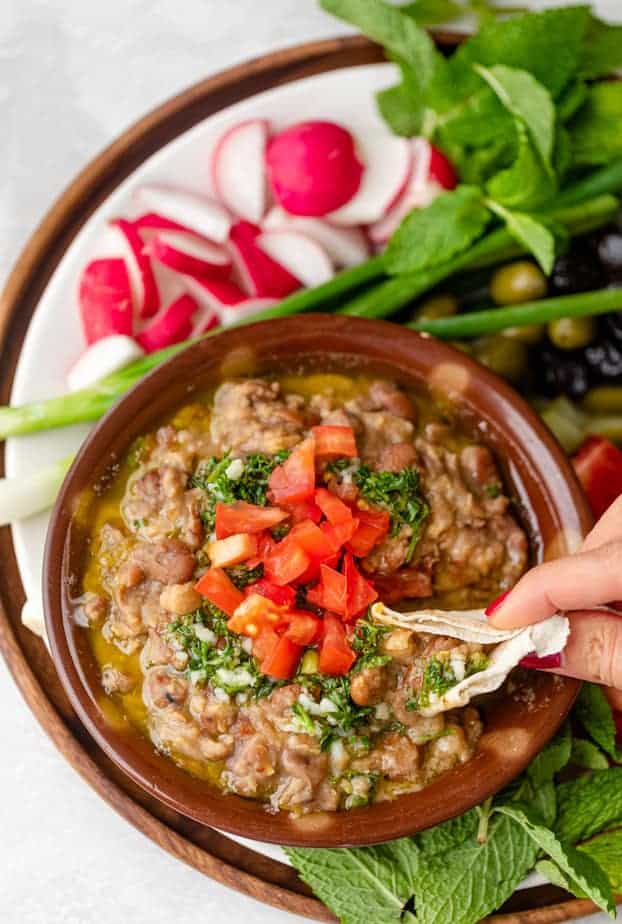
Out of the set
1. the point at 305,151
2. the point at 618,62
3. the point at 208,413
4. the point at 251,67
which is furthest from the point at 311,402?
the point at 618,62

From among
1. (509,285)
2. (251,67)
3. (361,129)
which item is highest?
(251,67)

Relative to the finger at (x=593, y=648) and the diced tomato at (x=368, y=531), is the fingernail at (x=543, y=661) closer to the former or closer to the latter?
the finger at (x=593, y=648)

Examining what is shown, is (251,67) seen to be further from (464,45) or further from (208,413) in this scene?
(208,413)

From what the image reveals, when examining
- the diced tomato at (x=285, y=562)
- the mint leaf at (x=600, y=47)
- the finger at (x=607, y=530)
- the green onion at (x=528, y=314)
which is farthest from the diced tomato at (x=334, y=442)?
the mint leaf at (x=600, y=47)

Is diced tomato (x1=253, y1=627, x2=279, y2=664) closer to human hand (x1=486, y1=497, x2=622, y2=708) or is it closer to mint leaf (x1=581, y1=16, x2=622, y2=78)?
human hand (x1=486, y1=497, x2=622, y2=708)

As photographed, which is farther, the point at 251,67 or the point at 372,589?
the point at 251,67

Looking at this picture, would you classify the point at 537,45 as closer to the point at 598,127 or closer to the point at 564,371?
the point at 598,127

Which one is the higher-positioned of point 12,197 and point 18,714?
point 12,197
